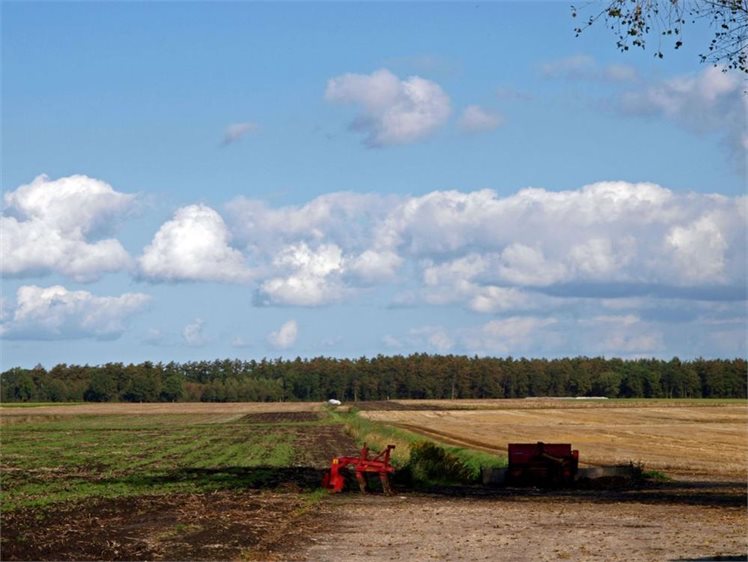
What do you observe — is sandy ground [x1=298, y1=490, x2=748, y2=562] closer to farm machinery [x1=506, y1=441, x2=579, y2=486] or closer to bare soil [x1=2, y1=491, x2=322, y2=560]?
bare soil [x1=2, y1=491, x2=322, y2=560]

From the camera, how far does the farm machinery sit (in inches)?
1283

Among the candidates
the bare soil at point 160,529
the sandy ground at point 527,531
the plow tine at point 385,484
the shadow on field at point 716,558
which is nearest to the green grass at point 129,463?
the bare soil at point 160,529

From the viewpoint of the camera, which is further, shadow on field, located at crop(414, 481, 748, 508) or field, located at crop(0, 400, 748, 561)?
shadow on field, located at crop(414, 481, 748, 508)

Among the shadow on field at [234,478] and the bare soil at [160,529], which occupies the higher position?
the shadow on field at [234,478]

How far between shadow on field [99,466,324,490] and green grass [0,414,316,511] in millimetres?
30

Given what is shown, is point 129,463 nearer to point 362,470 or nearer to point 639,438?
point 362,470

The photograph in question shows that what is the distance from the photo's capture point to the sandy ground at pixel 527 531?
18.1 meters

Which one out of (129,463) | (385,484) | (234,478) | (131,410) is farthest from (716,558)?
(131,410)

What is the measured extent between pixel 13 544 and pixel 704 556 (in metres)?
10.8

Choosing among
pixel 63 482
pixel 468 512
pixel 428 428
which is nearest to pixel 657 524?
pixel 468 512

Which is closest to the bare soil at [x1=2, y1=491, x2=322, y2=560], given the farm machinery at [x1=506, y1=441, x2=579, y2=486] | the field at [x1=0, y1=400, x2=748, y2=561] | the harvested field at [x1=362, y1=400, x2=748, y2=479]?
the field at [x1=0, y1=400, x2=748, y2=561]

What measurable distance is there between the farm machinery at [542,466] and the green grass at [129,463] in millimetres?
7504

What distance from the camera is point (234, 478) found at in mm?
35625

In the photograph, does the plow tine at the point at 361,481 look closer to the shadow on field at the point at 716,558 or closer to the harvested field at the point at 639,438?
the shadow on field at the point at 716,558
